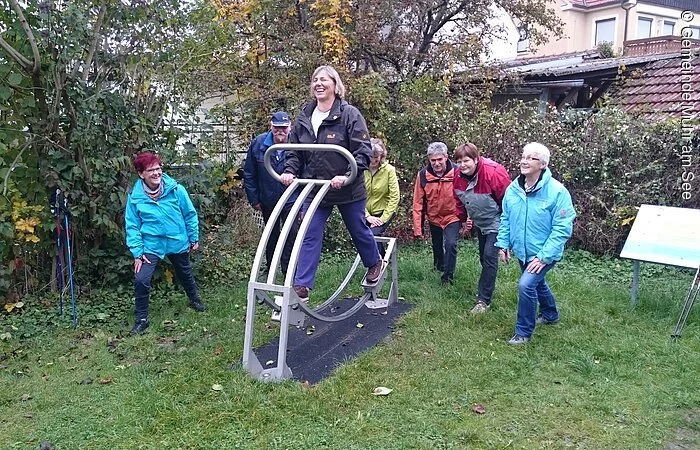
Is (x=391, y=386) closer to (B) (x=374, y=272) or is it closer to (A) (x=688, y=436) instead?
(B) (x=374, y=272)

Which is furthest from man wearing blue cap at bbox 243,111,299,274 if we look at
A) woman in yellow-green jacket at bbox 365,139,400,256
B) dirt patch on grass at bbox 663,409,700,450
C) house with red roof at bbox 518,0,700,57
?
house with red roof at bbox 518,0,700,57

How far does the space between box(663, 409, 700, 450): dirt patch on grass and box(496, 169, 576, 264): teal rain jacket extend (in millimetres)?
1306

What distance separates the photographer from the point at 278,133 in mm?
5629

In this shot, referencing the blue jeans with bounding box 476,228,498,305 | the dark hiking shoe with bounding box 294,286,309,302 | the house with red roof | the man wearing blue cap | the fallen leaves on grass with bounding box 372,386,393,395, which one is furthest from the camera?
the house with red roof

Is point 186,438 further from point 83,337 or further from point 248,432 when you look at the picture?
point 83,337

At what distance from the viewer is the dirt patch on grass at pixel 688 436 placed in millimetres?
3314

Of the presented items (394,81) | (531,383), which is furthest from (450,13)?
(531,383)

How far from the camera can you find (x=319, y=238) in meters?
4.56

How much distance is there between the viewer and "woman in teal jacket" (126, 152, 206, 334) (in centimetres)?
495

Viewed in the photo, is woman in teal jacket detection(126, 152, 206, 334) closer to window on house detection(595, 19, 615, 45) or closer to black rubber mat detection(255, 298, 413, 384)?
black rubber mat detection(255, 298, 413, 384)

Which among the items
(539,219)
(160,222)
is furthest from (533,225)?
(160,222)

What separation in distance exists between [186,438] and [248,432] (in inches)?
12.6

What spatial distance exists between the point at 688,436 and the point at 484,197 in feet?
7.91

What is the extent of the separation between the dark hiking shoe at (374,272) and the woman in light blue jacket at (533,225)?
99 centimetres
